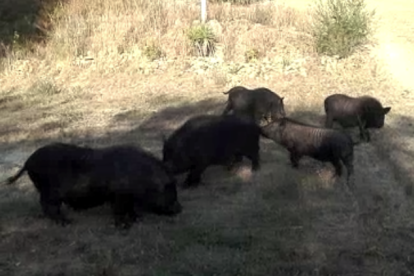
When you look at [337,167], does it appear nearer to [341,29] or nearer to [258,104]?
[258,104]

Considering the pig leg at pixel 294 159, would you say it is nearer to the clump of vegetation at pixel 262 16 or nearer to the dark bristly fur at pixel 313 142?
the dark bristly fur at pixel 313 142

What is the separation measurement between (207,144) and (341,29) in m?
7.56

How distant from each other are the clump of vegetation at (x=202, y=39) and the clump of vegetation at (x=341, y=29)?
85.4 inches

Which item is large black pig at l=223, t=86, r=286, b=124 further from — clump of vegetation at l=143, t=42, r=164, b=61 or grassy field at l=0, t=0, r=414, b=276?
clump of vegetation at l=143, t=42, r=164, b=61

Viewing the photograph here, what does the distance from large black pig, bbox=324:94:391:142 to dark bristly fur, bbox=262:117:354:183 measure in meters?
1.85

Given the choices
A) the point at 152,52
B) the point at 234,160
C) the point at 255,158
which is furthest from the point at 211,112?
the point at 152,52

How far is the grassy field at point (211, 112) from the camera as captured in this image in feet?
23.6

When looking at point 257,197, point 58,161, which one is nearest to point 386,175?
point 257,197

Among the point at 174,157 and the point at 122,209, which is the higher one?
the point at 174,157

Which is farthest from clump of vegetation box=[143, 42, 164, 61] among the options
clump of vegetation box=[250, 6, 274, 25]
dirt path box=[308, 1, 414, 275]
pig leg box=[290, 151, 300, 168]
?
pig leg box=[290, 151, 300, 168]

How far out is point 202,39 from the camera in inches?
626

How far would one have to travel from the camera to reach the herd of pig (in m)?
7.83

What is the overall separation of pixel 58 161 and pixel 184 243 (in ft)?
5.19

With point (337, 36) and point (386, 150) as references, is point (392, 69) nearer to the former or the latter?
point (337, 36)
